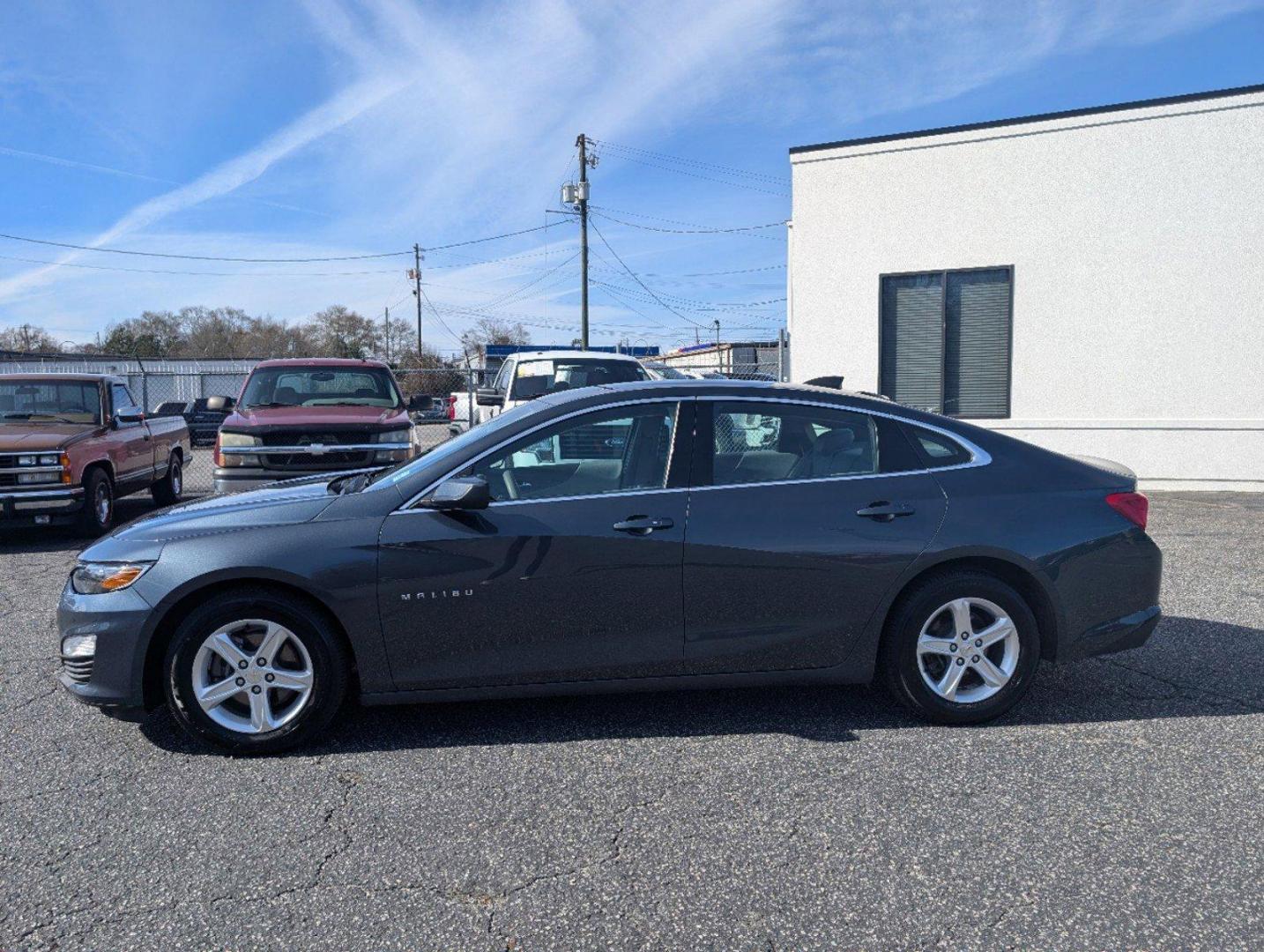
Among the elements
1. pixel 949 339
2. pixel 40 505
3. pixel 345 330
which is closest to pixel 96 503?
pixel 40 505

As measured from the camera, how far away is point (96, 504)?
965 centimetres

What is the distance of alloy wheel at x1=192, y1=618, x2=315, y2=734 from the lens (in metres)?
3.94

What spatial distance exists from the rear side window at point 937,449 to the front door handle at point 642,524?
124cm

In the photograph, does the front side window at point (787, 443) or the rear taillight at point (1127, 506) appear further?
the rear taillight at point (1127, 506)

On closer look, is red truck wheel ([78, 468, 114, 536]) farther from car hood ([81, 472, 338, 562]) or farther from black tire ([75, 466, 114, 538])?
car hood ([81, 472, 338, 562])

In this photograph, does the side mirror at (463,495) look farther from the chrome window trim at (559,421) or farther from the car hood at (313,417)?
the car hood at (313,417)

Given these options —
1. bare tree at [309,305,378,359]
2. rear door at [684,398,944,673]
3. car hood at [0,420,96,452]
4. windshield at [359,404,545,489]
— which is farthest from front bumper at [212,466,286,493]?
bare tree at [309,305,378,359]

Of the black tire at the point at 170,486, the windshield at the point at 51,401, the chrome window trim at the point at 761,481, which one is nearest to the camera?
the chrome window trim at the point at 761,481

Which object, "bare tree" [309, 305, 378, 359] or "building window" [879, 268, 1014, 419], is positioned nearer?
"building window" [879, 268, 1014, 419]

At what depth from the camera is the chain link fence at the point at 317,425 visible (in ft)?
30.2

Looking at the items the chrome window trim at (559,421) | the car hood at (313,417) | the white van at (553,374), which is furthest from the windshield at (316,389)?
the chrome window trim at (559,421)

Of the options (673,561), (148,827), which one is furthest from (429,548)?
(148,827)

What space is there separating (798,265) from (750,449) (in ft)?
31.3

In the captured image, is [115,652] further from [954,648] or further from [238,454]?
[238,454]
